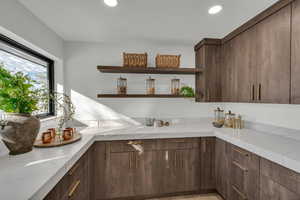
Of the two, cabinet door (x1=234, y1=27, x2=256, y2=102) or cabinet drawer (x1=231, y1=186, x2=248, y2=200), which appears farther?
cabinet door (x1=234, y1=27, x2=256, y2=102)

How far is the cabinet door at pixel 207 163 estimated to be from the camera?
2.03 m

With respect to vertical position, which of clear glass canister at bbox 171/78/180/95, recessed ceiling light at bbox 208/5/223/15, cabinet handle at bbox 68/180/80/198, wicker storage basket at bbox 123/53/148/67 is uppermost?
recessed ceiling light at bbox 208/5/223/15

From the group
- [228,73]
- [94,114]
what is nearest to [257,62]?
[228,73]

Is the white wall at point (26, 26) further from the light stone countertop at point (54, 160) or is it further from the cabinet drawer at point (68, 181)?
the cabinet drawer at point (68, 181)

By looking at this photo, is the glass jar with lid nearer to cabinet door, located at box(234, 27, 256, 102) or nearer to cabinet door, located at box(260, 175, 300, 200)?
cabinet door, located at box(234, 27, 256, 102)

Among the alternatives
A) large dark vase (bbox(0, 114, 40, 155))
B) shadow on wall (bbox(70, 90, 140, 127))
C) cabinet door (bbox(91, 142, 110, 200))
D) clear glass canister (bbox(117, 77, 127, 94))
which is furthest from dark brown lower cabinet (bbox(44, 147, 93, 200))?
clear glass canister (bbox(117, 77, 127, 94))

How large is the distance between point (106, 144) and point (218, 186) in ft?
5.25

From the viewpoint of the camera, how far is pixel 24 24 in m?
1.49

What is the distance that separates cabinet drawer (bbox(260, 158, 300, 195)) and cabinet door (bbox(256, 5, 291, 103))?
1.98ft

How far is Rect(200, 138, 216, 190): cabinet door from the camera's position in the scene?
6.64 feet

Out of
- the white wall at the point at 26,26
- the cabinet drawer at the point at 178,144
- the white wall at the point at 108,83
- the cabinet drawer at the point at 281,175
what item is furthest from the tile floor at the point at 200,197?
→ the white wall at the point at 26,26

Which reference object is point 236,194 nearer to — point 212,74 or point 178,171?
point 178,171

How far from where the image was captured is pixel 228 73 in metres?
2.20

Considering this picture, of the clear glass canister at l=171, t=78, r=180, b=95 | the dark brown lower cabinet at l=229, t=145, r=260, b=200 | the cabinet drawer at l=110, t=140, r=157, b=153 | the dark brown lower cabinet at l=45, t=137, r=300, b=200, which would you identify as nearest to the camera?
the dark brown lower cabinet at l=229, t=145, r=260, b=200
